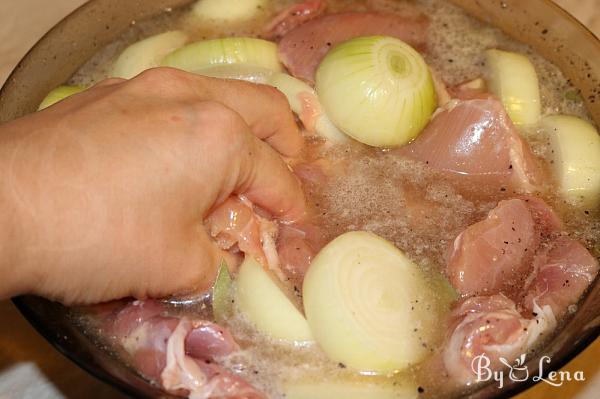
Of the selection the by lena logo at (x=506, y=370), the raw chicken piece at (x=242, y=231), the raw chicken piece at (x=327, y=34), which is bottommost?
the by lena logo at (x=506, y=370)

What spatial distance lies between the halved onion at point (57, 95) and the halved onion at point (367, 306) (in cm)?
85

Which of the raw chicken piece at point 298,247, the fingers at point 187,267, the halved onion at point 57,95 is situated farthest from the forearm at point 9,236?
the halved onion at point 57,95

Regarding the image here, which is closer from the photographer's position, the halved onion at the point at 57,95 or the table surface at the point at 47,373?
the table surface at the point at 47,373

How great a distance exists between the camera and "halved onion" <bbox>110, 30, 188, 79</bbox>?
1.92 meters

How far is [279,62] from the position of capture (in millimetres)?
1911

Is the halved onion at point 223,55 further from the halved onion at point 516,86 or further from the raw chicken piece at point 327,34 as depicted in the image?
the halved onion at point 516,86

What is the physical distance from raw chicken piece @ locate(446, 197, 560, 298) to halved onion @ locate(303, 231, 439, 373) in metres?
0.09

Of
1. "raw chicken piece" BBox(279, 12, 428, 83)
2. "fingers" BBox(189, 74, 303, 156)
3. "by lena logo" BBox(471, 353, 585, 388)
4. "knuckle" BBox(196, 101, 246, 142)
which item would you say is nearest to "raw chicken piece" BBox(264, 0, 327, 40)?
"raw chicken piece" BBox(279, 12, 428, 83)

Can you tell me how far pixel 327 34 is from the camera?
1917 mm

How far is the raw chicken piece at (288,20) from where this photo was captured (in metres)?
2.06

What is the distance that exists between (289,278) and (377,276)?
186 mm

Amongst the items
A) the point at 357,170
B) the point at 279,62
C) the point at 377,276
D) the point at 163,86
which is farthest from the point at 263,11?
the point at 377,276

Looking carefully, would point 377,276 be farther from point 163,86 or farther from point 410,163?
point 163,86

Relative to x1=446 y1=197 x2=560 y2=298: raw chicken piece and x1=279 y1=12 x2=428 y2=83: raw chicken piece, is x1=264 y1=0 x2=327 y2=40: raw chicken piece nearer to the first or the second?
x1=279 y1=12 x2=428 y2=83: raw chicken piece
